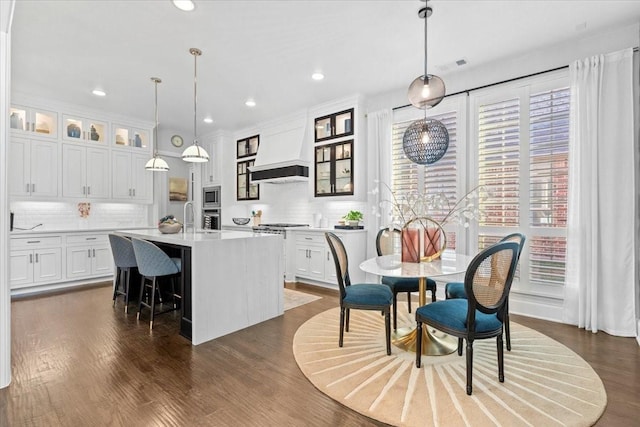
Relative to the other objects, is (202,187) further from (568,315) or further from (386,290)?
(568,315)

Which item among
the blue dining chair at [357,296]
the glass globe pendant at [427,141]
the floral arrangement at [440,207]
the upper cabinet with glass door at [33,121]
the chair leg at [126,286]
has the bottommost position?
the chair leg at [126,286]

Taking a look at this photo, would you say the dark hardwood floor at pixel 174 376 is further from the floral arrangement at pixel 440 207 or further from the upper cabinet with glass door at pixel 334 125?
the upper cabinet with glass door at pixel 334 125

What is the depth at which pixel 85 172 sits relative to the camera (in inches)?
217

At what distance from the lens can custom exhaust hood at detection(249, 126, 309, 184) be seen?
5.52m

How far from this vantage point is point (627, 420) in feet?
5.96

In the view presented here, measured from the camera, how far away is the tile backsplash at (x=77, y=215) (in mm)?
5219

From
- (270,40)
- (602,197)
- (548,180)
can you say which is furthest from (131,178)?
(602,197)

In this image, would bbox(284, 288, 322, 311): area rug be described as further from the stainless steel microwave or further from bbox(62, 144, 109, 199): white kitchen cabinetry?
bbox(62, 144, 109, 199): white kitchen cabinetry

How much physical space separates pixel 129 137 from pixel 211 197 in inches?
78.1

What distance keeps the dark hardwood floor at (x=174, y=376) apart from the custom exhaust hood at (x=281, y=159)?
275 cm

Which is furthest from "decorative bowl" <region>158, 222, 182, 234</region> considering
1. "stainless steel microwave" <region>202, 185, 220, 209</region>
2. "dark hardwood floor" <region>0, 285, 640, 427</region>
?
"stainless steel microwave" <region>202, 185, 220, 209</region>

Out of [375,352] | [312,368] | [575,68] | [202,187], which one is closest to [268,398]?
[312,368]

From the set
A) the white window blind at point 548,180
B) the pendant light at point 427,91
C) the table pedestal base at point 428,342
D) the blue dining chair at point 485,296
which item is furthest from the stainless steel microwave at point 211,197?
the blue dining chair at point 485,296

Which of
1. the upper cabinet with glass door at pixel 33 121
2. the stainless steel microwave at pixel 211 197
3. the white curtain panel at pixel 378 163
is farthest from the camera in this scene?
the stainless steel microwave at pixel 211 197
